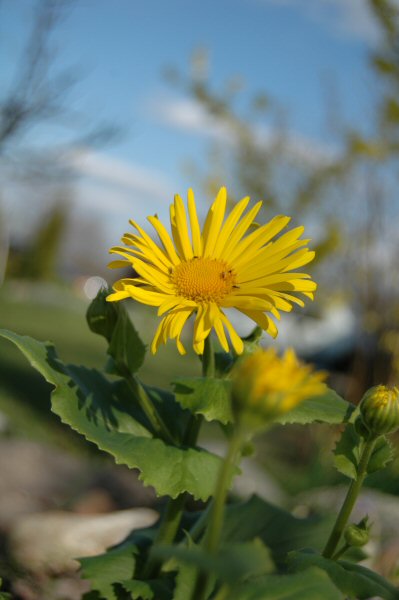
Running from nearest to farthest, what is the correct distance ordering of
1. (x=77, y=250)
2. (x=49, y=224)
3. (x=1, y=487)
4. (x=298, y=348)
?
(x=1, y=487), (x=298, y=348), (x=49, y=224), (x=77, y=250)

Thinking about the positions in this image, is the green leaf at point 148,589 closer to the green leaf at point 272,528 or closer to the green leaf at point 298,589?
the green leaf at point 272,528

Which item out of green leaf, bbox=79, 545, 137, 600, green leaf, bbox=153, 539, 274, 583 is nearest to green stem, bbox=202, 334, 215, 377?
green leaf, bbox=79, 545, 137, 600

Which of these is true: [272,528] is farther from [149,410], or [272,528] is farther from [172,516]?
[149,410]

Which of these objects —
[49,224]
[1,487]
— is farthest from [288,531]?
[49,224]

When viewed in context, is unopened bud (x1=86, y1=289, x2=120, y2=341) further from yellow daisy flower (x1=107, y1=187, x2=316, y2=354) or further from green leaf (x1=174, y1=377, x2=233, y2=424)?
green leaf (x1=174, y1=377, x2=233, y2=424)

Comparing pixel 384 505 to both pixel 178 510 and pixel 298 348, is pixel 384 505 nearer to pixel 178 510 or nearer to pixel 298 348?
pixel 178 510
